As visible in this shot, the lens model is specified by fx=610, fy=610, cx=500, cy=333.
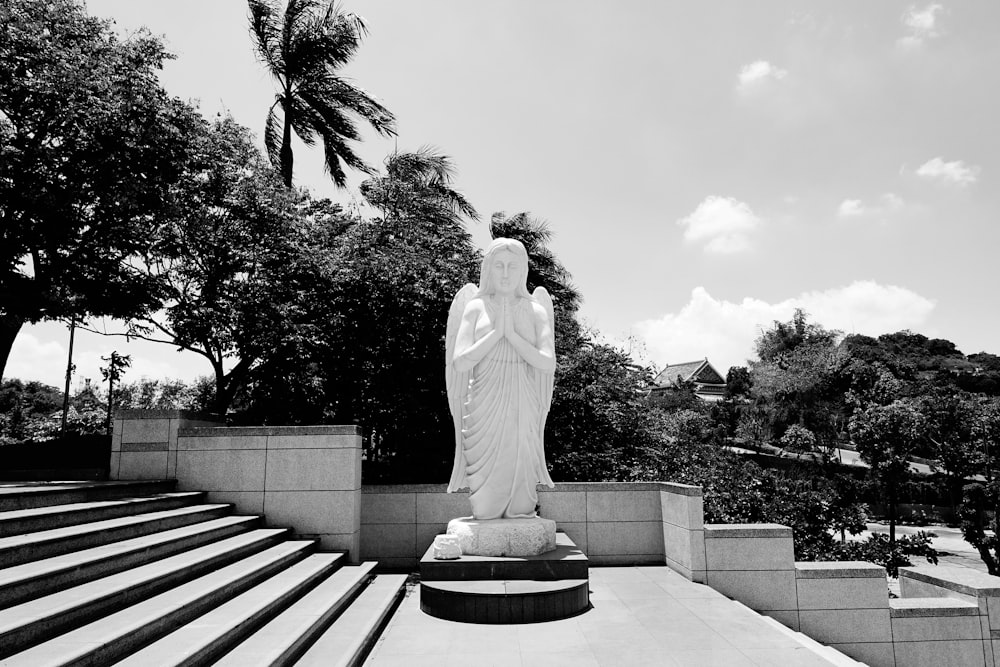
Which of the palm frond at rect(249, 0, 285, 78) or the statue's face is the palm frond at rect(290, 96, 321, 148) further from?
the statue's face

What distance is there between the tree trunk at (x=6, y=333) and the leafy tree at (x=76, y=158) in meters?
0.02

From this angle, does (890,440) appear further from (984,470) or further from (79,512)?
(79,512)

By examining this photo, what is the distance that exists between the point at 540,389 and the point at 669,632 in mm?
2752

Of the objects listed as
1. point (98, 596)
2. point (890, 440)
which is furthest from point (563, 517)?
point (890, 440)

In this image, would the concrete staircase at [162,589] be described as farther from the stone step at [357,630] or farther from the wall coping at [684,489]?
the wall coping at [684,489]

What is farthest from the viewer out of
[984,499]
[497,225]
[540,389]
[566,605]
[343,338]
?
[984,499]

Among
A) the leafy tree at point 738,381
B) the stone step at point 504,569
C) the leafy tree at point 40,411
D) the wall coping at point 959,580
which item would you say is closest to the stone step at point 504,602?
the stone step at point 504,569

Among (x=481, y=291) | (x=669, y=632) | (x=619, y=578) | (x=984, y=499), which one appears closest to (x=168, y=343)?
(x=481, y=291)

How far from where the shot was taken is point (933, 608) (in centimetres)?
637

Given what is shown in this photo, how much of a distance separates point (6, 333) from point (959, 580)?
→ 14.5m

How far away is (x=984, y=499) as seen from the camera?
63.3 feet

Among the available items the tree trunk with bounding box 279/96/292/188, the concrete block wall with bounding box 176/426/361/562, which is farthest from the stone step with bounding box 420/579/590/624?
the tree trunk with bounding box 279/96/292/188

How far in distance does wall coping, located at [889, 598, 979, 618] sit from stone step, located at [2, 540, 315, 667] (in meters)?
6.53

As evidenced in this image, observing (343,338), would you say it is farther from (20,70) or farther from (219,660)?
(219,660)
